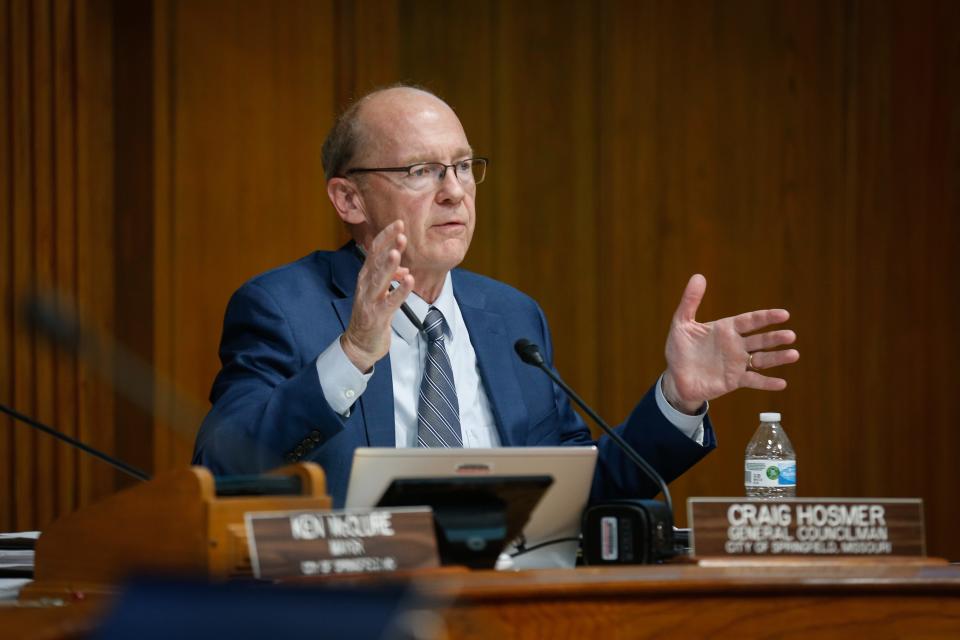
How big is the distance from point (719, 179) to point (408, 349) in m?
2.20

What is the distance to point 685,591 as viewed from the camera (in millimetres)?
1455

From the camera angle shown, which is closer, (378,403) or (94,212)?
(378,403)

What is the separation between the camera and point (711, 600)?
1470 mm

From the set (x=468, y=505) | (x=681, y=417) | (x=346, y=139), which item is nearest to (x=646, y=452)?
(x=681, y=417)

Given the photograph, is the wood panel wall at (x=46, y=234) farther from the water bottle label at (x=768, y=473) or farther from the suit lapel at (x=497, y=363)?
the water bottle label at (x=768, y=473)

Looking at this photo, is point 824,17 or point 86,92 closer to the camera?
point 86,92

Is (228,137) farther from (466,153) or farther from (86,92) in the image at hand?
(466,153)

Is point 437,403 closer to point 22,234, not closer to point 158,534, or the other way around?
point 158,534

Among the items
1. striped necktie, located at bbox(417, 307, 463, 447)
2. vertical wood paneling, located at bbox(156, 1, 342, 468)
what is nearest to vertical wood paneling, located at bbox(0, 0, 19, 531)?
vertical wood paneling, located at bbox(156, 1, 342, 468)

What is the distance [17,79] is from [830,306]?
107 inches

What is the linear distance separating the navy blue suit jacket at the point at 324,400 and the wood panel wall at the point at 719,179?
4.19ft

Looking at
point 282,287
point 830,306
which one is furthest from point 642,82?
point 282,287

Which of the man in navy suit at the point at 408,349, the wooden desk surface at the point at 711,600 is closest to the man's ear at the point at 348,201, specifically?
the man in navy suit at the point at 408,349

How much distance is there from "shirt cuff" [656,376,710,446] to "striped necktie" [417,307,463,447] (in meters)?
0.37
